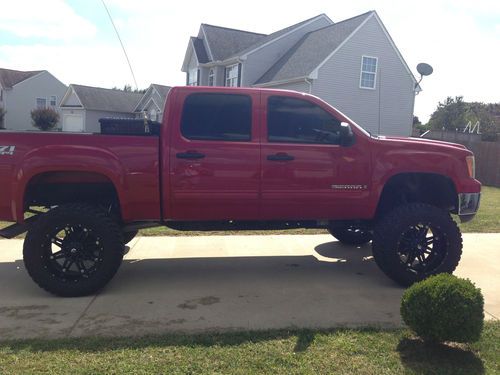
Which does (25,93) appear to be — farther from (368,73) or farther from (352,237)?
(352,237)

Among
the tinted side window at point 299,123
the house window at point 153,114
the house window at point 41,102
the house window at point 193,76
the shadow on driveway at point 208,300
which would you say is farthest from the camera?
the house window at point 41,102

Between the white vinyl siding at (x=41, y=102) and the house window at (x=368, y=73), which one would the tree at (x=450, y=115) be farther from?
the white vinyl siding at (x=41, y=102)

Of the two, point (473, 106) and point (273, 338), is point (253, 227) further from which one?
point (473, 106)

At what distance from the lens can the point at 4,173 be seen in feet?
14.9

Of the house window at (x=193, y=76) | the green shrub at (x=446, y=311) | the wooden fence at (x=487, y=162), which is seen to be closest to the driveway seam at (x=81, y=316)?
the green shrub at (x=446, y=311)

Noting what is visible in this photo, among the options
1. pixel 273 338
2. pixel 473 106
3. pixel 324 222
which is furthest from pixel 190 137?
pixel 473 106

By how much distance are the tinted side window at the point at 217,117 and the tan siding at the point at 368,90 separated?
61.4ft

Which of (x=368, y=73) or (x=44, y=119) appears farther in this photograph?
(x=44, y=119)

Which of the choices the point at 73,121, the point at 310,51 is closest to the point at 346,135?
the point at 310,51

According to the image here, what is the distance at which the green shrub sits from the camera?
3.36 meters

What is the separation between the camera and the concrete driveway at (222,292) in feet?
13.4

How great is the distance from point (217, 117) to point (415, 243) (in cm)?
252

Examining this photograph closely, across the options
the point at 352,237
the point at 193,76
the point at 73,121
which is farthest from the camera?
the point at 73,121

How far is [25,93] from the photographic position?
4947 cm
